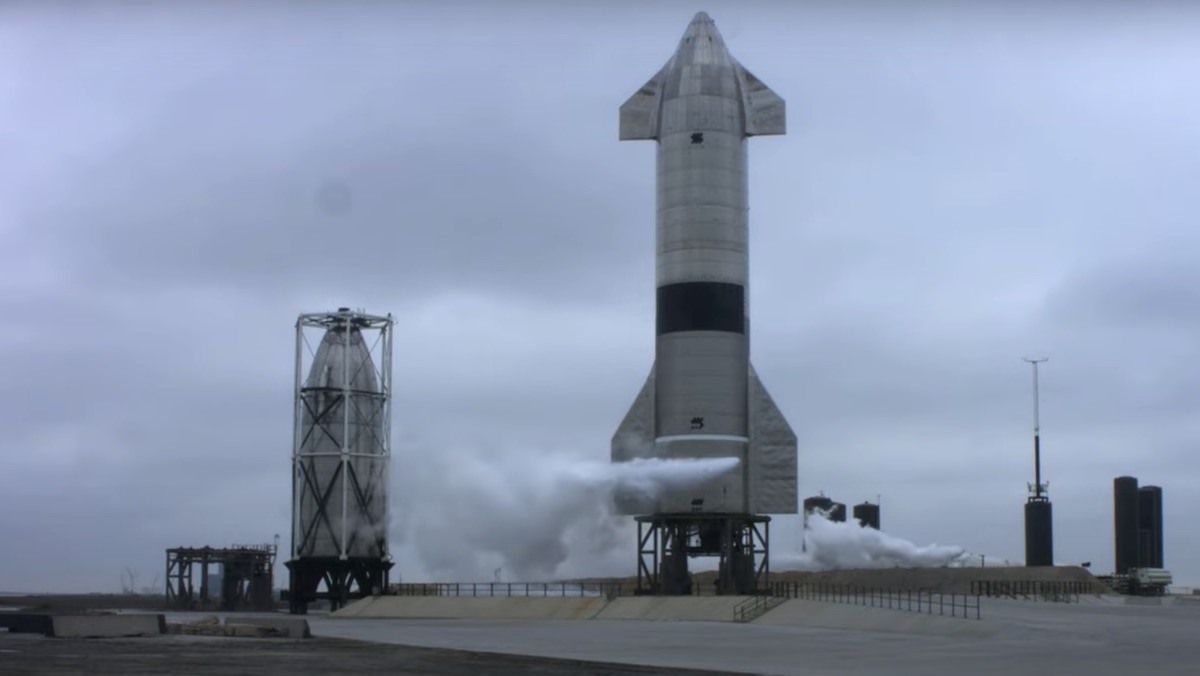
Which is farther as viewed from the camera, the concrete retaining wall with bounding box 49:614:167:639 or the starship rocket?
the starship rocket

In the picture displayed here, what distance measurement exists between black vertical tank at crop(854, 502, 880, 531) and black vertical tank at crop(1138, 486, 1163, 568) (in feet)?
91.3

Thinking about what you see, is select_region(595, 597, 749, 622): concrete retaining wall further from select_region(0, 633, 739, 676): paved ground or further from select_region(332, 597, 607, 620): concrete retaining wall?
select_region(0, 633, 739, 676): paved ground

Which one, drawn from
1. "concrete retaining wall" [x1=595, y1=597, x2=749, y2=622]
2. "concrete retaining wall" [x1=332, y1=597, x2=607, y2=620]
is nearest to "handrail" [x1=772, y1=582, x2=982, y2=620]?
"concrete retaining wall" [x1=595, y1=597, x2=749, y2=622]

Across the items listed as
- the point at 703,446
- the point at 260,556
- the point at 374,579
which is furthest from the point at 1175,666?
the point at 260,556

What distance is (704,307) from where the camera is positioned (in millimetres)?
65875

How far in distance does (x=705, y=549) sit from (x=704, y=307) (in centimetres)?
1047

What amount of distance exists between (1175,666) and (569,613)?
1274 inches

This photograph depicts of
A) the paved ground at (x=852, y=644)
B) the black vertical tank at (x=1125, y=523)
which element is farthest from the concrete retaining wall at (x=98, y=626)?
the black vertical tank at (x=1125, y=523)

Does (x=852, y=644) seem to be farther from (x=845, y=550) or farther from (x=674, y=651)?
(x=845, y=550)

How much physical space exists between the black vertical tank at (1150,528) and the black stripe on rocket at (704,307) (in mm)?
80379

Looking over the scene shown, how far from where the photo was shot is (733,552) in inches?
2598

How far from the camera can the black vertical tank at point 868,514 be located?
Answer: 12000cm

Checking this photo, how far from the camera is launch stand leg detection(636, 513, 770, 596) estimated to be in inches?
2581

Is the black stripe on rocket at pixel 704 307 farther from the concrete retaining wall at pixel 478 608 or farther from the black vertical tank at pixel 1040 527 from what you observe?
the black vertical tank at pixel 1040 527
